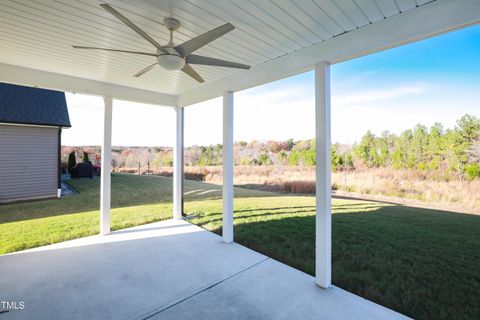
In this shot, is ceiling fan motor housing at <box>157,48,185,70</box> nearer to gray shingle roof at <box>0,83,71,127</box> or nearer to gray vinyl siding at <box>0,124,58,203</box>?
gray shingle roof at <box>0,83,71,127</box>

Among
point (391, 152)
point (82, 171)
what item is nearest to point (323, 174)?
point (391, 152)

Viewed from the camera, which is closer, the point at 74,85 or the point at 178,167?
the point at 74,85

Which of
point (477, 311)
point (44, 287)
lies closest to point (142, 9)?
point (44, 287)

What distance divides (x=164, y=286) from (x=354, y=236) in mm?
2898

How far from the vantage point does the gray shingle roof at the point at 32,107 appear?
647cm

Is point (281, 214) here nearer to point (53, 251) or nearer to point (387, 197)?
point (387, 197)

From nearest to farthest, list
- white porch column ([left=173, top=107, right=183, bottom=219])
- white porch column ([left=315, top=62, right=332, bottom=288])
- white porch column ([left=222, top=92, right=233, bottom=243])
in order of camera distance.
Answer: white porch column ([left=315, top=62, right=332, bottom=288])
white porch column ([left=222, top=92, right=233, bottom=243])
white porch column ([left=173, top=107, right=183, bottom=219])

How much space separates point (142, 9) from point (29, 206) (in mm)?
6634

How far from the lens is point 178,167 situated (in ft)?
15.9

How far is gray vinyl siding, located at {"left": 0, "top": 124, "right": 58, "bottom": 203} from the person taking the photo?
20.5ft

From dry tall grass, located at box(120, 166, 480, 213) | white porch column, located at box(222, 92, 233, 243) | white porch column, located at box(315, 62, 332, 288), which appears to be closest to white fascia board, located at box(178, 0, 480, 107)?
white porch column, located at box(315, 62, 332, 288)

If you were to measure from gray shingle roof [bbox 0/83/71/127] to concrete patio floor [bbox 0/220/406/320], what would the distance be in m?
5.31

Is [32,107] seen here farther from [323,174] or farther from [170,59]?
[323,174]

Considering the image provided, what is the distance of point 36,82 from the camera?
317cm
